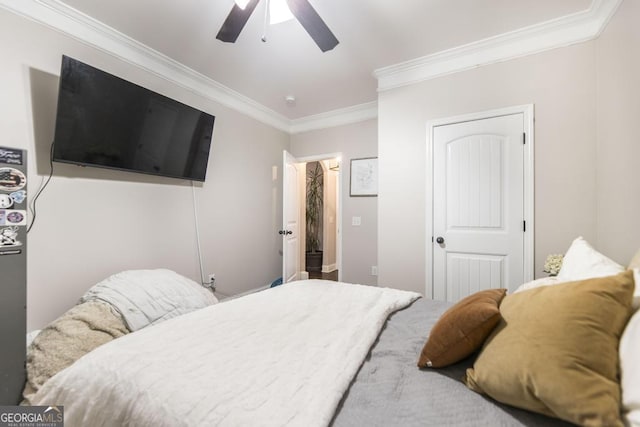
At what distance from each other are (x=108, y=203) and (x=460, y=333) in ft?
8.96

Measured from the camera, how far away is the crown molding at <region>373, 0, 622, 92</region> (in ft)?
6.95

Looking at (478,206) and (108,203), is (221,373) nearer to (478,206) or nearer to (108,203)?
(108,203)

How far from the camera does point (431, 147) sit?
2.77 meters

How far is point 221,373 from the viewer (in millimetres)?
906

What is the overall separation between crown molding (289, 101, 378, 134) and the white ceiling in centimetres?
60

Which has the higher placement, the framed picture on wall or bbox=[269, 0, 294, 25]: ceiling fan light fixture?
bbox=[269, 0, 294, 25]: ceiling fan light fixture

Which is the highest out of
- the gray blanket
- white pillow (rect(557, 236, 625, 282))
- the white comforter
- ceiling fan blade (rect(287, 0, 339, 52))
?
ceiling fan blade (rect(287, 0, 339, 52))

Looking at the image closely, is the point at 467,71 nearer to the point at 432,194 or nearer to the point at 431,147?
the point at 431,147

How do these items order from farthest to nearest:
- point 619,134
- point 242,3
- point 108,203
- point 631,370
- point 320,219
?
point 320,219 → point 108,203 → point 619,134 → point 242,3 → point 631,370

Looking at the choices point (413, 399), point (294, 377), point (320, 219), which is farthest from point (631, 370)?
point (320, 219)

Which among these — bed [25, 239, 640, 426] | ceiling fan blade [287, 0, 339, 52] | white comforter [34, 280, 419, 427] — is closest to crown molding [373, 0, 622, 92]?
ceiling fan blade [287, 0, 339, 52]

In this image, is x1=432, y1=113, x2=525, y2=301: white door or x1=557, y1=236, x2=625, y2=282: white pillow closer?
x1=557, y1=236, x2=625, y2=282: white pillow

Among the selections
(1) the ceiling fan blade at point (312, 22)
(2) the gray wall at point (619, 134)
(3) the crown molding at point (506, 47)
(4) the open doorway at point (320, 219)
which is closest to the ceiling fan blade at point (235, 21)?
(1) the ceiling fan blade at point (312, 22)

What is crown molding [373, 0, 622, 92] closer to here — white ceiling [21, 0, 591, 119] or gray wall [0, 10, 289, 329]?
white ceiling [21, 0, 591, 119]
